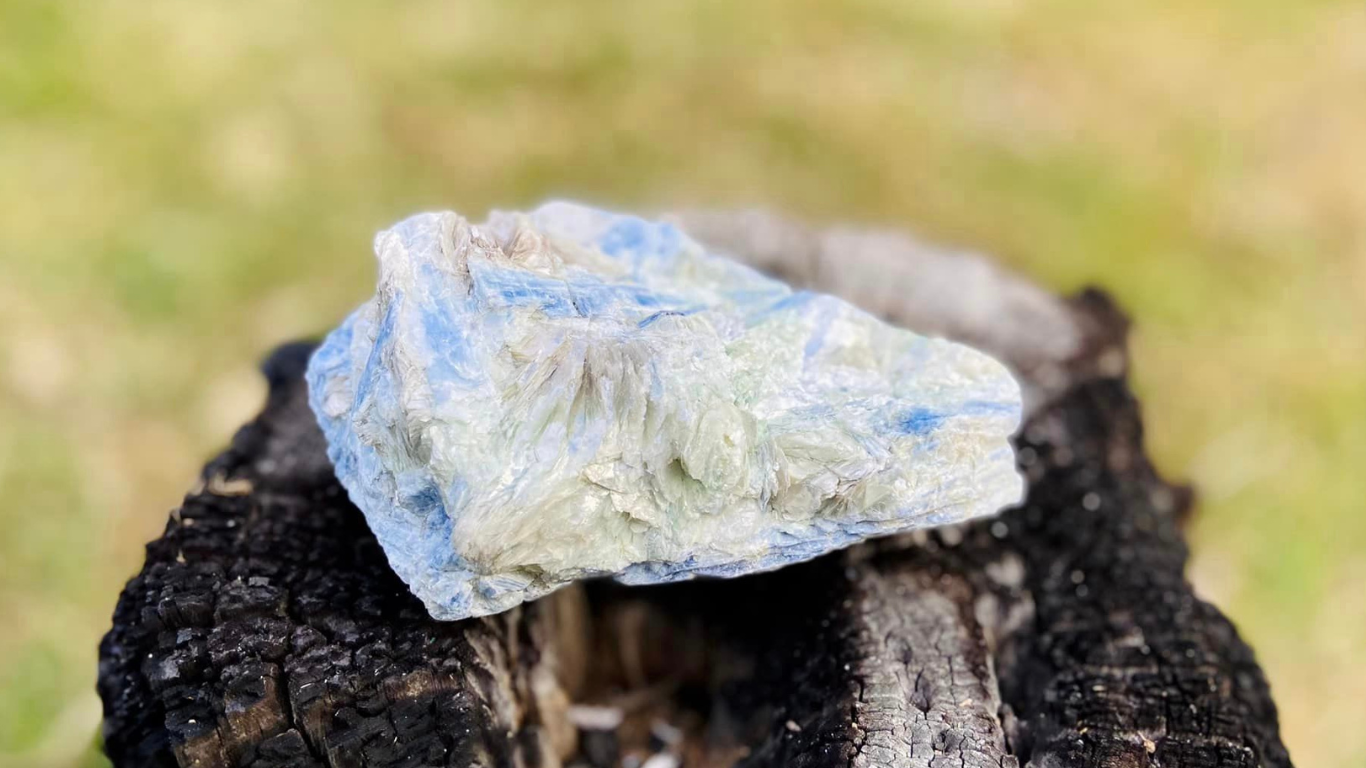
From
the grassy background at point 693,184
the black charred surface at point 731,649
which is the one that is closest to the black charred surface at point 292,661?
the black charred surface at point 731,649

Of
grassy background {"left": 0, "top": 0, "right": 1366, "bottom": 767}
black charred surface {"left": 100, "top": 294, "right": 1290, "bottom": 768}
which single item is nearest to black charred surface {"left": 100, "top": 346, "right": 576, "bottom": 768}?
black charred surface {"left": 100, "top": 294, "right": 1290, "bottom": 768}

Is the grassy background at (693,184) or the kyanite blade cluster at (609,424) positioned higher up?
the grassy background at (693,184)

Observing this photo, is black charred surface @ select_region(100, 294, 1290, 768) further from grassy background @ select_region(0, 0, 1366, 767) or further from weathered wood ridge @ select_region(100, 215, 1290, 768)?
grassy background @ select_region(0, 0, 1366, 767)

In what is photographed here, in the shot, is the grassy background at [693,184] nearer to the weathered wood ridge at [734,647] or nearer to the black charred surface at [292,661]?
the weathered wood ridge at [734,647]

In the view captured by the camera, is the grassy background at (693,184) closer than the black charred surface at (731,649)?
No

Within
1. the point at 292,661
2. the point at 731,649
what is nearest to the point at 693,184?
the point at 731,649

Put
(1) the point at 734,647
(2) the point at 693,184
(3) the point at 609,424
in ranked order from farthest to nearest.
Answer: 1. (2) the point at 693,184
2. (1) the point at 734,647
3. (3) the point at 609,424

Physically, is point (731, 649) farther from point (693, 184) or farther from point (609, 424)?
point (693, 184)

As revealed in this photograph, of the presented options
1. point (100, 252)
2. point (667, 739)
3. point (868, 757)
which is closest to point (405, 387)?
point (868, 757)
